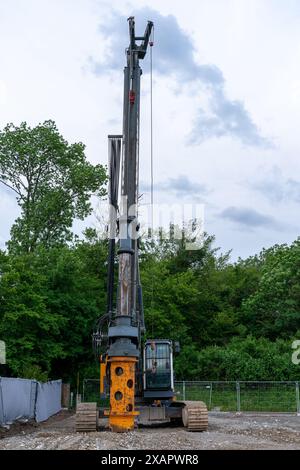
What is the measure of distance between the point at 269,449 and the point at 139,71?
1195 cm

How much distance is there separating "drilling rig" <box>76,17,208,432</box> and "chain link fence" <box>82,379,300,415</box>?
10839 millimetres

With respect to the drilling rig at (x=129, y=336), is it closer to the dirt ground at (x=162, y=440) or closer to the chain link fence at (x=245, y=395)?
the dirt ground at (x=162, y=440)

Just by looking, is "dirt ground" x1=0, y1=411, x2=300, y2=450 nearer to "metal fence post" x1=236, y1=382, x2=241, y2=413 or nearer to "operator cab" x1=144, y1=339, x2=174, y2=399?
"operator cab" x1=144, y1=339, x2=174, y2=399

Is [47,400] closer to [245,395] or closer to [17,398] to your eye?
[17,398]

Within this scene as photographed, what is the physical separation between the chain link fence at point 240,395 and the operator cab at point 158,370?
10.7 m

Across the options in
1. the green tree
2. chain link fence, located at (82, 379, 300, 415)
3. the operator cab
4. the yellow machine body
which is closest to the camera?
the yellow machine body

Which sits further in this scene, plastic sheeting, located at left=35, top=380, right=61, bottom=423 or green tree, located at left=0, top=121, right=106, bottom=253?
green tree, located at left=0, top=121, right=106, bottom=253

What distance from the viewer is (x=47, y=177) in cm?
4250

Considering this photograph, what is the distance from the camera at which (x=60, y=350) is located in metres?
32.3

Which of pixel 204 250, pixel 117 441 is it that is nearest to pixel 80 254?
pixel 204 250

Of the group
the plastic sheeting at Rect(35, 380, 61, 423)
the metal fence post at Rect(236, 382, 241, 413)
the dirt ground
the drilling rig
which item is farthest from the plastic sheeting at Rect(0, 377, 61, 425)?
the metal fence post at Rect(236, 382, 241, 413)

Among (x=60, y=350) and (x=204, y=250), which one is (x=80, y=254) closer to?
(x=60, y=350)

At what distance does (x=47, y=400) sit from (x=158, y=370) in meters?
8.34

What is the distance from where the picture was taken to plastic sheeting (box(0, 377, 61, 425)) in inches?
711
